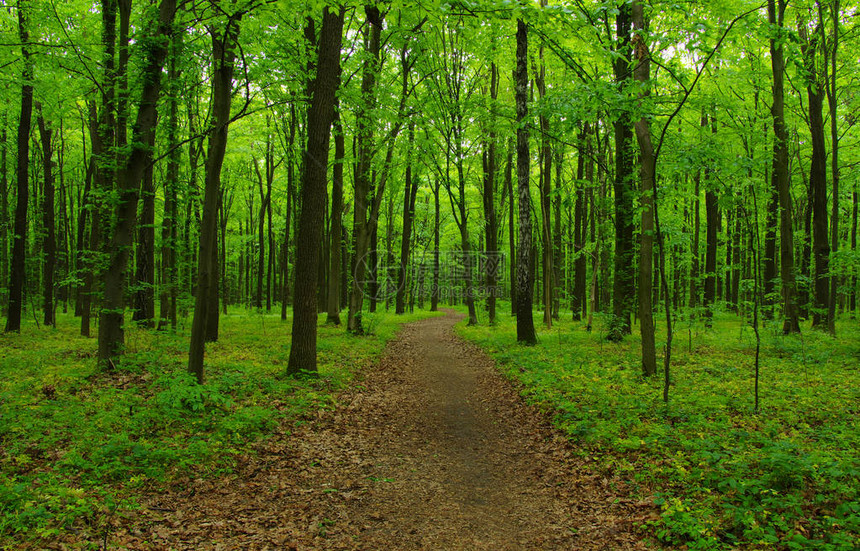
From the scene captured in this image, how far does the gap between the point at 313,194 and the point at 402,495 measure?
20.0 ft

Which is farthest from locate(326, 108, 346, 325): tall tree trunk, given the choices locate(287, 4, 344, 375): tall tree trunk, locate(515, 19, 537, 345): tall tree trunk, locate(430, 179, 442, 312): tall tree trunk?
locate(430, 179, 442, 312): tall tree trunk

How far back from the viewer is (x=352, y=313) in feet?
50.2

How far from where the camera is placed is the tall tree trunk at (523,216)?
42.5ft

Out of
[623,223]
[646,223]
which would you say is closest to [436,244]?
[623,223]

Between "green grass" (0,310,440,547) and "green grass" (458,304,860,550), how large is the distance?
460 cm

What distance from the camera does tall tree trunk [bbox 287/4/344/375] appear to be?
846 cm

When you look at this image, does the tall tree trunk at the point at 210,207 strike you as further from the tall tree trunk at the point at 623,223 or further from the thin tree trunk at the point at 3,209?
the thin tree trunk at the point at 3,209

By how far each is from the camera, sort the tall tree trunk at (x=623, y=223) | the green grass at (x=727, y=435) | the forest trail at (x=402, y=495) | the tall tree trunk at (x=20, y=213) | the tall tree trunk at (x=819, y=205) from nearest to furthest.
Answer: the green grass at (x=727, y=435) < the forest trail at (x=402, y=495) < the tall tree trunk at (x=623, y=223) < the tall tree trunk at (x=20, y=213) < the tall tree trunk at (x=819, y=205)

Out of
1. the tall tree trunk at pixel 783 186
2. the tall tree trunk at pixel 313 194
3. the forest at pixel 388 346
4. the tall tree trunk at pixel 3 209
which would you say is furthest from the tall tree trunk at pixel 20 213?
the tall tree trunk at pixel 783 186

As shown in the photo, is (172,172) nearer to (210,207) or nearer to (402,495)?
(210,207)

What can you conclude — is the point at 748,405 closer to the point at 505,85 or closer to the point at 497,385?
the point at 497,385

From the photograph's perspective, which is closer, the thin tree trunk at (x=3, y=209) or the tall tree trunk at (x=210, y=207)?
the tall tree trunk at (x=210, y=207)

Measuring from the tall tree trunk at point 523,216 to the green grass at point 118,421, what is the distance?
5.70 meters

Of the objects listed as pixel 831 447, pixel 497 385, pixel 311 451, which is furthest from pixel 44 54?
pixel 831 447
